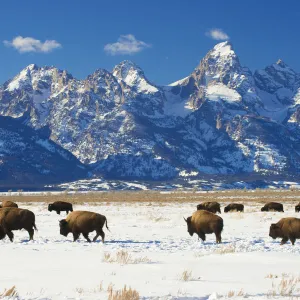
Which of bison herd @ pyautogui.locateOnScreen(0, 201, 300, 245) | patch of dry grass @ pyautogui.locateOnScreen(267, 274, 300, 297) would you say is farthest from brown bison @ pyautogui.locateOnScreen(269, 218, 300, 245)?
patch of dry grass @ pyautogui.locateOnScreen(267, 274, 300, 297)

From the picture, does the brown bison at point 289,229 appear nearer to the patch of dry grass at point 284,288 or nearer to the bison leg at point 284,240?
the bison leg at point 284,240

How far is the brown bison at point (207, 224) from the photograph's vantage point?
2177 centimetres

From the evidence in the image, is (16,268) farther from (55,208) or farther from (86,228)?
(55,208)

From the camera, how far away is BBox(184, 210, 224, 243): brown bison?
2177 cm

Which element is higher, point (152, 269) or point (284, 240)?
point (152, 269)

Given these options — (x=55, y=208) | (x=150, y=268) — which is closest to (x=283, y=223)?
(x=150, y=268)

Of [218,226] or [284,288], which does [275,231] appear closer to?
[218,226]

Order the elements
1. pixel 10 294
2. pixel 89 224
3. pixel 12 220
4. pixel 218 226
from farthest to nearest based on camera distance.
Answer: pixel 218 226, pixel 89 224, pixel 12 220, pixel 10 294

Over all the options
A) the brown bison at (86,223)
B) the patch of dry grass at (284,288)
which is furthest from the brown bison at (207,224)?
the patch of dry grass at (284,288)

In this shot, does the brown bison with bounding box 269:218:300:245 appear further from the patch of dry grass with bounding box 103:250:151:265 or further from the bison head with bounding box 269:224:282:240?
the patch of dry grass with bounding box 103:250:151:265

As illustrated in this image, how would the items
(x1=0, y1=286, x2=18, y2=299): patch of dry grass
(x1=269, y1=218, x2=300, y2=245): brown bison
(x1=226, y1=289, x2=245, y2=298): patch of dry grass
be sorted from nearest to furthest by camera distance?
(x1=0, y1=286, x2=18, y2=299): patch of dry grass → (x1=226, y1=289, x2=245, y2=298): patch of dry grass → (x1=269, y1=218, x2=300, y2=245): brown bison

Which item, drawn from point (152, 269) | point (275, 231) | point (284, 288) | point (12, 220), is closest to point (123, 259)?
point (152, 269)

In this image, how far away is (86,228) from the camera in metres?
21.6

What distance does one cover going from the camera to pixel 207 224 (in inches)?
870
